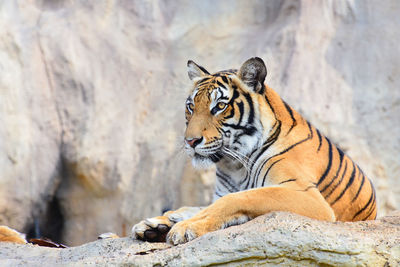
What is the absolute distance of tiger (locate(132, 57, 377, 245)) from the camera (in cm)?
326

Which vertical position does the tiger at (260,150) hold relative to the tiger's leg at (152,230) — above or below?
above

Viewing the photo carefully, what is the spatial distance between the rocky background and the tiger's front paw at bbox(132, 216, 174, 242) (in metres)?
3.05

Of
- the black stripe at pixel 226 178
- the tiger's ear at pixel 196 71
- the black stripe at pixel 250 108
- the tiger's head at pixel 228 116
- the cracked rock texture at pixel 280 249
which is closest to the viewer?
the cracked rock texture at pixel 280 249

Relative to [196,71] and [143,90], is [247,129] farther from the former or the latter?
[143,90]

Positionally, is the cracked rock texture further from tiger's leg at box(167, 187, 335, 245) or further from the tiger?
the tiger

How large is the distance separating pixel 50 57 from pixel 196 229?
4207 millimetres

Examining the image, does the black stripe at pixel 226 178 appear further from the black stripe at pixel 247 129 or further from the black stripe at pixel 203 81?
the black stripe at pixel 203 81

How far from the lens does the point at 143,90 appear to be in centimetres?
661

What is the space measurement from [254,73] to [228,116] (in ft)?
0.94

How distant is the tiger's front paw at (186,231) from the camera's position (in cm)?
274

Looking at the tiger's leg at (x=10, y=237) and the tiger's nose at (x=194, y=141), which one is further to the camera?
the tiger's leg at (x=10, y=237)

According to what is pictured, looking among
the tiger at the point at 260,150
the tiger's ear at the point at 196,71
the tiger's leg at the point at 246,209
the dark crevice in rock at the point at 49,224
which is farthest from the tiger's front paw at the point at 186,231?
the dark crevice in rock at the point at 49,224

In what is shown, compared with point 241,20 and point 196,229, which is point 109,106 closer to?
point 241,20

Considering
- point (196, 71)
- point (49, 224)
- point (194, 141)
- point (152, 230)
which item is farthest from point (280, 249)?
point (49, 224)
